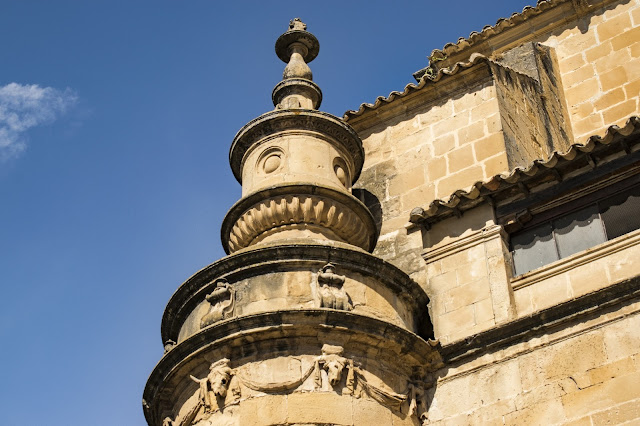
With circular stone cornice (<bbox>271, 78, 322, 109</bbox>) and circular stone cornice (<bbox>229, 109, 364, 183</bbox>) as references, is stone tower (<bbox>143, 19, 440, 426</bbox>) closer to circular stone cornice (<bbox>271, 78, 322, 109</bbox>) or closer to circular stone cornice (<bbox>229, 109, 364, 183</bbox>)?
circular stone cornice (<bbox>229, 109, 364, 183</bbox>)

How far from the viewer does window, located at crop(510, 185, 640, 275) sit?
1023 centimetres

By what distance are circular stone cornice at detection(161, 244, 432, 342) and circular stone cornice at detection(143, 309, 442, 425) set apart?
715 mm

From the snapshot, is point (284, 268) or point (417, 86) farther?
point (417, 86)

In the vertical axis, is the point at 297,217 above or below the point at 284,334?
above

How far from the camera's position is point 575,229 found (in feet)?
34.5

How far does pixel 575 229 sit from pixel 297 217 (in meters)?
2.74

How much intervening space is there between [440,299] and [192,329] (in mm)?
2480

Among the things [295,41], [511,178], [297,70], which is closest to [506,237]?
[511,178]

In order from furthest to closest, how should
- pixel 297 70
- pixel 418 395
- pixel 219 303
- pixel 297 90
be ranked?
pixel 297 70 < pixel 297 90 < pixel 219 303 < pixel 418 395

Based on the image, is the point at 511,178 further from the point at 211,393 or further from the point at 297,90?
the point at 211,393

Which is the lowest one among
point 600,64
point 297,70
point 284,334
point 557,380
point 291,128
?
point 557,380

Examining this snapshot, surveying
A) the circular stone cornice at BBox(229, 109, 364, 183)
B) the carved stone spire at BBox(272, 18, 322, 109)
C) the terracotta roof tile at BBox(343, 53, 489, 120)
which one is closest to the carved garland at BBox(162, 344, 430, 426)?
the circular stone cornice at BBox(229, 109, 364, 183)

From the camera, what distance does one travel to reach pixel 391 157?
13359mm

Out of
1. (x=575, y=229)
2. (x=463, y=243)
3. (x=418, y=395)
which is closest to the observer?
(x=418, y=395)
